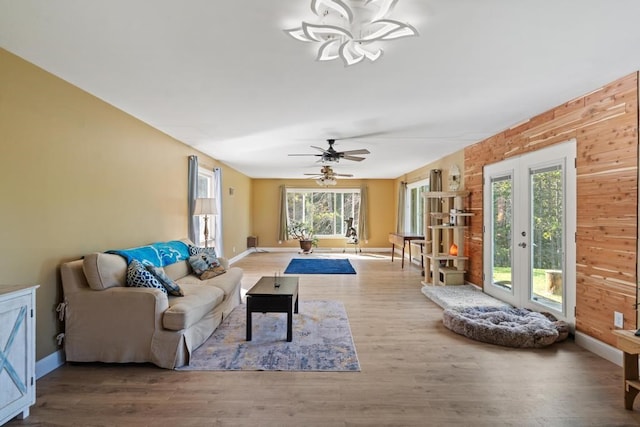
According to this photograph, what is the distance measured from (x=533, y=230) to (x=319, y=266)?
4.76 meters

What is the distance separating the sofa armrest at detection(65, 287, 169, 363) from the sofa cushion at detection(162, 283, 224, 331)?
110 mm

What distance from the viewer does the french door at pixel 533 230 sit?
339cm

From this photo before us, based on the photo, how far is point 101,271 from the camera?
280cm

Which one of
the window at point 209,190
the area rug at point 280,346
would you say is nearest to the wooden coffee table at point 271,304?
the area rug at point 280,346

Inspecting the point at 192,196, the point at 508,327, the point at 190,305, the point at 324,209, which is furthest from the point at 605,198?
the point at 324,209

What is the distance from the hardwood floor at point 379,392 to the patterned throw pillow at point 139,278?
0.68 meters

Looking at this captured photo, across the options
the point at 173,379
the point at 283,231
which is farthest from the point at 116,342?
the point at 283,231

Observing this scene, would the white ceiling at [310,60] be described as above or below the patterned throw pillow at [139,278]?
above

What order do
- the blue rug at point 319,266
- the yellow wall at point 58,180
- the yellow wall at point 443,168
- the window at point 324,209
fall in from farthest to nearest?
1. the window at point 324,209
2. the blue rug at point 319,266
3. the yellow wall at point 443,168
4. the yellow wall at point 58,180

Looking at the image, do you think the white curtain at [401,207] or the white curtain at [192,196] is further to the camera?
the white curtain at [401,207]

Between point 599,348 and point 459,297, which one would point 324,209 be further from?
point 599,348

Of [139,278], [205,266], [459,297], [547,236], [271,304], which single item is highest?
[547,236]

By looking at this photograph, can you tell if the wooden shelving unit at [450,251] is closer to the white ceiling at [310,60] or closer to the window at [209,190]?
the white ceiling at [310,60]

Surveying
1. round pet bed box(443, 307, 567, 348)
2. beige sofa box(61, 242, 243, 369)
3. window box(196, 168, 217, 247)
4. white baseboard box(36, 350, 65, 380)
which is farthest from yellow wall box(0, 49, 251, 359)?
round pet bed box(443, 307, 567, 348)
